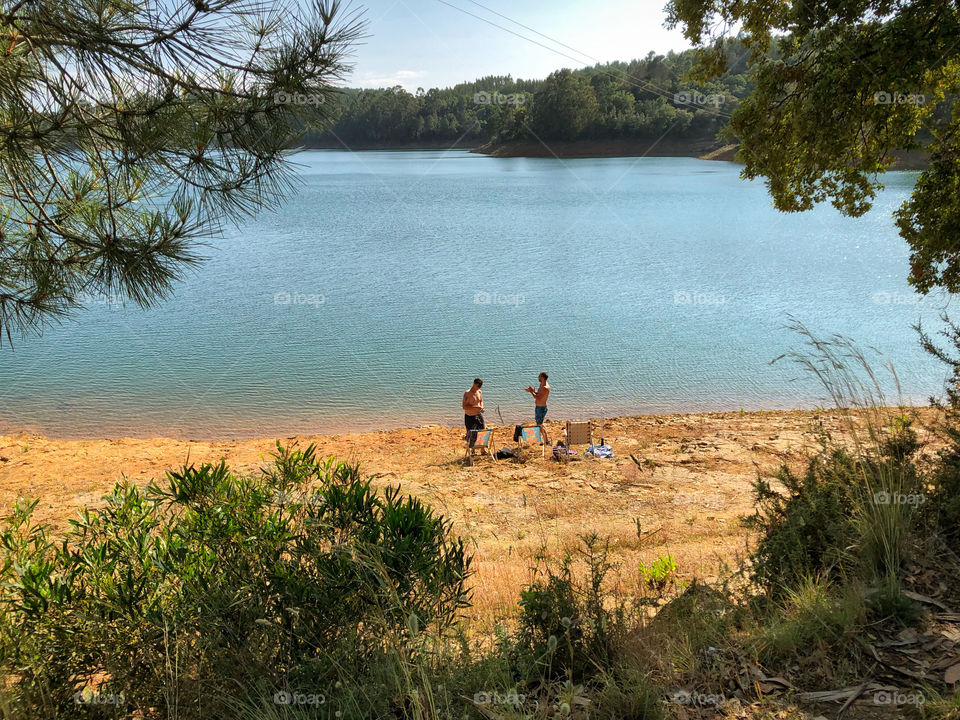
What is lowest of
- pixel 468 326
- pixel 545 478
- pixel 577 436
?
pixel 545 478

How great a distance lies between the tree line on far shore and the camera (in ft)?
235

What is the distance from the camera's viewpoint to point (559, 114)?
7481 cm

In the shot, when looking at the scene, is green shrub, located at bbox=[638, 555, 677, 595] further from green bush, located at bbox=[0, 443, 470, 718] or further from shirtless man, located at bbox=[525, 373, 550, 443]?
shirtless man, located at bbox=[525, 373, 550, 443]

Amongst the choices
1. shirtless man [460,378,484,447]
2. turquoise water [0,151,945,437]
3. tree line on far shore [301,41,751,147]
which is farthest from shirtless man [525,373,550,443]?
tree line on far shore [301,41,751,147]

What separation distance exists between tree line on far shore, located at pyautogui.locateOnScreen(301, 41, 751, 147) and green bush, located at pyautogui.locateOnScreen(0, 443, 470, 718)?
2466 inches

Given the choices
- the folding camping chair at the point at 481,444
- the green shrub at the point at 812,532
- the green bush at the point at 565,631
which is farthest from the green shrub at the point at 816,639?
the folding camping chair at the point at 481,444

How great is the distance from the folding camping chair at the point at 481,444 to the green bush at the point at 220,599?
6.77 m

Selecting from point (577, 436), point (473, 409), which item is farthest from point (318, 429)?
point (577, 436)

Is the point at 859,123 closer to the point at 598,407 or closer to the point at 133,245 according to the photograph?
the point at 133,245

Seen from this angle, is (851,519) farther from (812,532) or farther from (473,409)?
(473,409)

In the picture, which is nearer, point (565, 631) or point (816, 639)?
point (816, 639)

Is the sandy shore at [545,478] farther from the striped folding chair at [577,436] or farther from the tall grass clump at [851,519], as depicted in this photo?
the tall grass clump at [851,519]

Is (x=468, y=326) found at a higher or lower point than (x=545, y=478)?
higher

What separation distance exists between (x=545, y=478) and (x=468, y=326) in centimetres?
956
